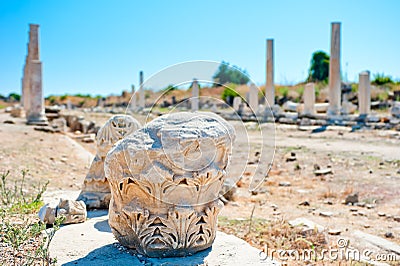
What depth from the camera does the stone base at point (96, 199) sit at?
512cm

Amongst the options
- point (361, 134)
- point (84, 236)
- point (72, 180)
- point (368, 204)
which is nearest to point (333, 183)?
point (368, 204)

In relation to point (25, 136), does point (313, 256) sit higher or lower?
lower

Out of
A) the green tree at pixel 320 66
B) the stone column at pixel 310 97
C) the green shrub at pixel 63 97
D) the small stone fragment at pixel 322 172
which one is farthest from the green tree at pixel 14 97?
the small stone fragment at pixel 322 172

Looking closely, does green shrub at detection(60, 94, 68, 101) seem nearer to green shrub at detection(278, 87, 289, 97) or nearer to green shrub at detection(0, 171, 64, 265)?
green shrub at detection(278, 87, 289, 97)

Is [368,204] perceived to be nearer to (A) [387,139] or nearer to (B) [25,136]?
(A) [387,139]

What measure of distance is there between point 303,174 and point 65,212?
5685 mm

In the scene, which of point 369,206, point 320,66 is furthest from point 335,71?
point 320,66

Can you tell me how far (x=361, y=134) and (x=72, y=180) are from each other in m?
10.2

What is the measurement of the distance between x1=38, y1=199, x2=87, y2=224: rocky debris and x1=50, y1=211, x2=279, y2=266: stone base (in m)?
0.27

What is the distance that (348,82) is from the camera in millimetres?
27766

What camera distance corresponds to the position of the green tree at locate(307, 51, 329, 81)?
39.1 meters

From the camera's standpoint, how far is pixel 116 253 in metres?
3.54

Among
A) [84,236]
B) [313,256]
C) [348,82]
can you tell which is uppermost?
[348,82]

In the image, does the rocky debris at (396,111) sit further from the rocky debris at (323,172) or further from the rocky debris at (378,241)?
the rocky debris at (378,241)
